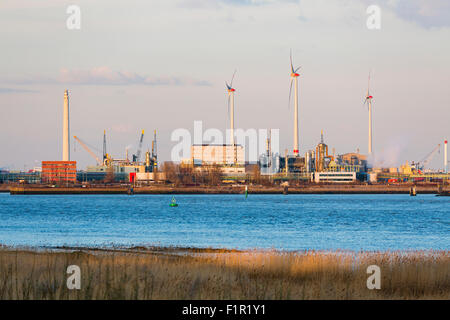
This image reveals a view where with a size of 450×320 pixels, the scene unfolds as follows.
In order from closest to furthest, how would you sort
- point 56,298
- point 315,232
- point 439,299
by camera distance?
point 56,298
point 439,299
point 315,232

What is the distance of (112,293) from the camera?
72.7ft

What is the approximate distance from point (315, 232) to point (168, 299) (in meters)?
47.0

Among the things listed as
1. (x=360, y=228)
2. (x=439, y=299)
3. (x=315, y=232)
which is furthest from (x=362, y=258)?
(x=360, y=228)

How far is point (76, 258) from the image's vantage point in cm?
3425

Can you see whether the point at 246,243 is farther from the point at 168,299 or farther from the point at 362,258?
the point at 168,299

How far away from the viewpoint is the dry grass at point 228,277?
2288cm

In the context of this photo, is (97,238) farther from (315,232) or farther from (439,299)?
(439,299)

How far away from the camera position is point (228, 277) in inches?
1089

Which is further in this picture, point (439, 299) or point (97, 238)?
point (97, 238)

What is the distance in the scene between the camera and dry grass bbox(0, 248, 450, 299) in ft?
75.0

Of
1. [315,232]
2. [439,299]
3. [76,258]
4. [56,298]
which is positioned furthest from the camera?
[315,232]
